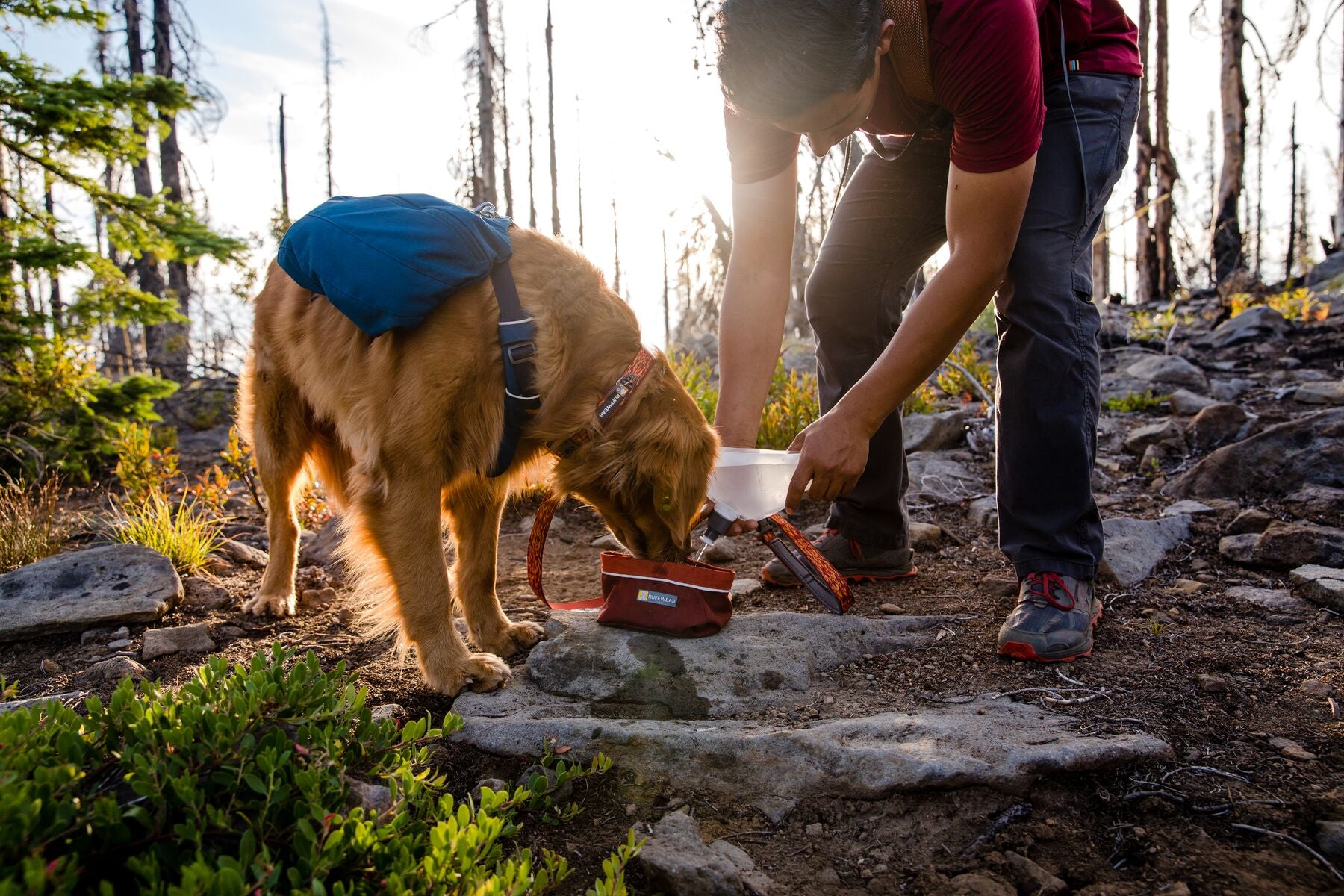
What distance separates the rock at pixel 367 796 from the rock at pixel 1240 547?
3273 mm

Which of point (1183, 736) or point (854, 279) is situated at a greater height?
point (854, 279)

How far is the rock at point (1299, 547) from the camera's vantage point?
296cm

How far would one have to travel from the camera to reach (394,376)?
244 cm

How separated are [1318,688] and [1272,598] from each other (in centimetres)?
85

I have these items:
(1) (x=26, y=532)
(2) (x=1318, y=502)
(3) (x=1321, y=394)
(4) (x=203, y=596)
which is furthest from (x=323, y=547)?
(3) (x=1321, y=394)

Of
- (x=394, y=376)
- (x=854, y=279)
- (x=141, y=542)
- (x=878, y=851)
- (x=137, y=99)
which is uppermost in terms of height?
(x=137, y=99)

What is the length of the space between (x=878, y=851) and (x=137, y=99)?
721cm

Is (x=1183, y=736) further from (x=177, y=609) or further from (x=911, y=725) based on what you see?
(x=177, y=609)

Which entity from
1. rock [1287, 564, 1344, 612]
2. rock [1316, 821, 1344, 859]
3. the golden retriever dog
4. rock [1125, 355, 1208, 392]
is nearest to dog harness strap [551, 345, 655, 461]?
the golden retriever dog

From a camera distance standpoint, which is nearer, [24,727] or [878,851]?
[24,727]

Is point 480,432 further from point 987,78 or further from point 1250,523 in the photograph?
point 1250,523

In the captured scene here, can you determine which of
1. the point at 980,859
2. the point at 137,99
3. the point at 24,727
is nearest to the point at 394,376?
the point at 24,727

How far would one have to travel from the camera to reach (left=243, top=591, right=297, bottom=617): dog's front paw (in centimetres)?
330

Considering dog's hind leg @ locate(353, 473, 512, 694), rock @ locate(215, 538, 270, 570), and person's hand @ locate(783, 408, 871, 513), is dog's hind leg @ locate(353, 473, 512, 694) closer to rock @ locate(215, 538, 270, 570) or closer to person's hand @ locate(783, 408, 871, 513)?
person's hand @ locate(783, 408, 871, 513)
